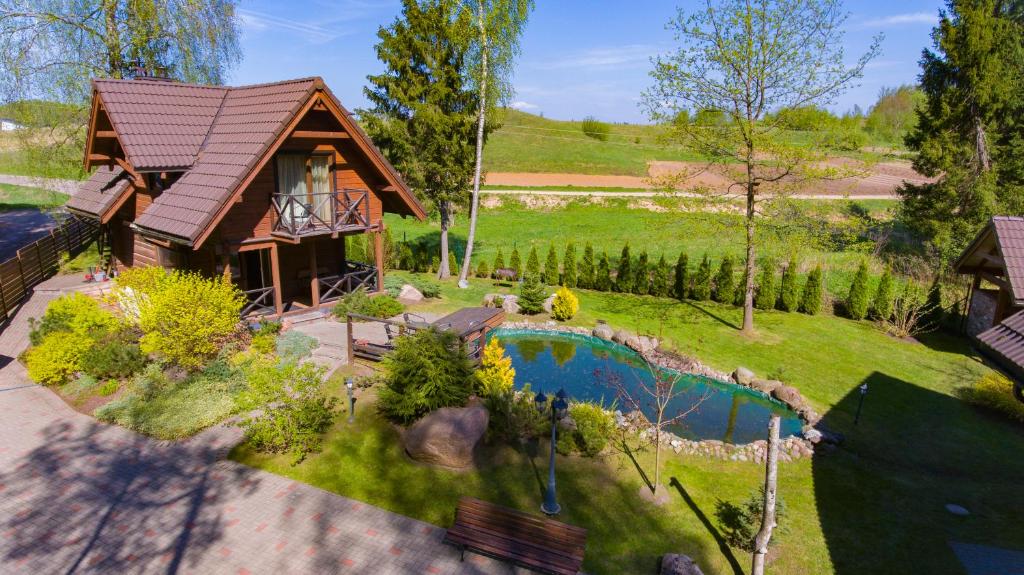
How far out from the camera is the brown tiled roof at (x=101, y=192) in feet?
57.6

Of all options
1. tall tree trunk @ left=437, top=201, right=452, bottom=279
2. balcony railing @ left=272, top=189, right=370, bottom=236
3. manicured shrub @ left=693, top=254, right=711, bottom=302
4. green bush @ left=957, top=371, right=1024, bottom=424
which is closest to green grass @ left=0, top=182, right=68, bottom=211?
tall tree trunk @ left=437, top=201, right=452, bottom=279

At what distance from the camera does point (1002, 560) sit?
8.48m

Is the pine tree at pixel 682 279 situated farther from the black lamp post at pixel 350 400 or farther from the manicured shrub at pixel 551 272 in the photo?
the black lamp post at pixel 350 400

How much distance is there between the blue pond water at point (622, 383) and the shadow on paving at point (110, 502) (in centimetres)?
777

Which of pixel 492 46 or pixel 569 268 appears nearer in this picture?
pixel 492 46

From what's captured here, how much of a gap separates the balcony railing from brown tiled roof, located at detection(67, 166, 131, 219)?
17.1 ft

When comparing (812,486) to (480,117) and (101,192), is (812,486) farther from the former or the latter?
(101,192)

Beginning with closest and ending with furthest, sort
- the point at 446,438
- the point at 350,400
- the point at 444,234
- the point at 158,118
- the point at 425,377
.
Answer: the point at 446,438
the point at 425,377
the point at 350,400
the point at 158,118
the point at 444,234

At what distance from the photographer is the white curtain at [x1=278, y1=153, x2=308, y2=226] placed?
53.4 feet

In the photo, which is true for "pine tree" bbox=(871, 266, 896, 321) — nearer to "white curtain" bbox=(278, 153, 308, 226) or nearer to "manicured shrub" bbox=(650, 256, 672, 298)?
"manicured shrub" bbox=(650, 256, 672, 298)

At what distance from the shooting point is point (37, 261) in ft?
67.2

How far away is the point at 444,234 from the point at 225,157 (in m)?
10.7

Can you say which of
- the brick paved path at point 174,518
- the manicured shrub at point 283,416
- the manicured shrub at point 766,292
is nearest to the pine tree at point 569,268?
the manicured shrub at point 766,292

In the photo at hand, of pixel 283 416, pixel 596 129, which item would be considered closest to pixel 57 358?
pixel 283 416
